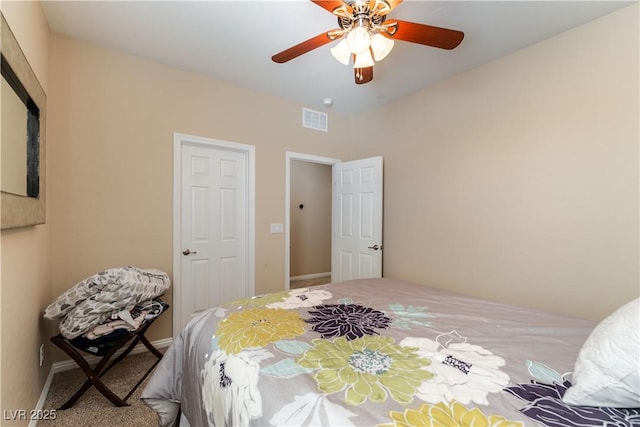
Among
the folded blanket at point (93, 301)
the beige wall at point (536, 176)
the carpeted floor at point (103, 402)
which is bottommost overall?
the carpeted floor at point (103, 402)

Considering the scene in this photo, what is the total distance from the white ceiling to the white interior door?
43.5 inches

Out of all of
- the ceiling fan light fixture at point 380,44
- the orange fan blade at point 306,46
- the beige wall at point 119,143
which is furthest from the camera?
the beige wall at point 119,143

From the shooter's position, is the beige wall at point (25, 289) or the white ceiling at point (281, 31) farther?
the white ceiling at point (281, 31)

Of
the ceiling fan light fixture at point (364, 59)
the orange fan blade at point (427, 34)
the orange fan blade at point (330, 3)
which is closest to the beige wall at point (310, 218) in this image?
the ceiling fan light fixture at point (364, 59)

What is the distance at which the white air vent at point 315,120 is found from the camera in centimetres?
360

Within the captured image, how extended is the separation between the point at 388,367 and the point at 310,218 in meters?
4.71

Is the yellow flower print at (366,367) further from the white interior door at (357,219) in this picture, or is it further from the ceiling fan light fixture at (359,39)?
the white interior door at (357,219)

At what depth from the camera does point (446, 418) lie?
0.74 metres

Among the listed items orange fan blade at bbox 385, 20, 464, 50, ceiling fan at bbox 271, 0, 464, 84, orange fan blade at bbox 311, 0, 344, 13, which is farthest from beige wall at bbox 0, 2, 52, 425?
orange fan blade at bbox 385, 20, 464, 50

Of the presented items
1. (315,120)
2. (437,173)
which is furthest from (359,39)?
(315,120)

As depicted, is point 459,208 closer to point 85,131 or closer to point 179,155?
point 179,155

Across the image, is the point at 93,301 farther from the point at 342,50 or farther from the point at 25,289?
the point at 342,50

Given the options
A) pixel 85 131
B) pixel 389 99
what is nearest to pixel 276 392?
pixel 85 131

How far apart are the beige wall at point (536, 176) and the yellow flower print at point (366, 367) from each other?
70.5 inches
